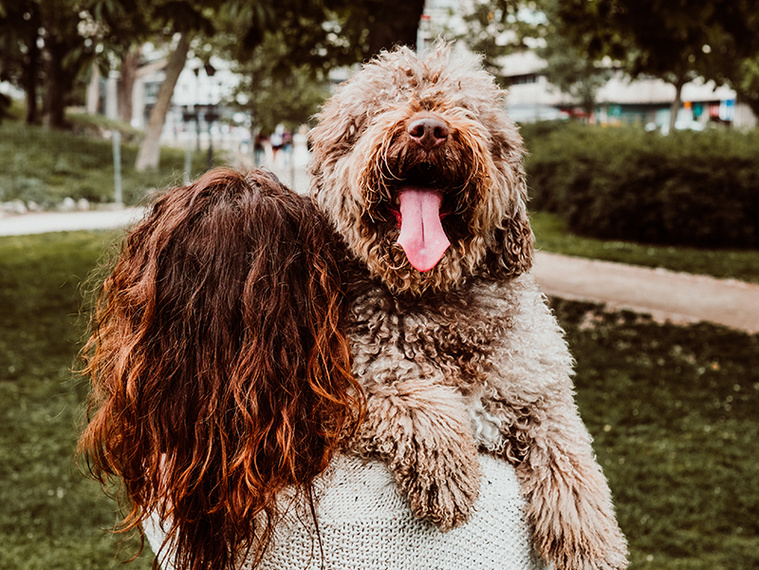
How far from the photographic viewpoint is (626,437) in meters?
5.97

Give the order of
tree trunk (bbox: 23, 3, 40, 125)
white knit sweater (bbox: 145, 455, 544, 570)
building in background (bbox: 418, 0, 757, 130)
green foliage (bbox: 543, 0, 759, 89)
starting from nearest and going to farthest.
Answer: white knit sweater (bbox: 145, 455, 544, 570), tree trunk (bbox: 23, 3, 40, 125), green foliage (bbox: 543, 0, 759, 89), building in background (bbox: 418, 0, 757, 130)

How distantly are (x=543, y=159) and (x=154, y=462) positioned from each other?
1802 cm

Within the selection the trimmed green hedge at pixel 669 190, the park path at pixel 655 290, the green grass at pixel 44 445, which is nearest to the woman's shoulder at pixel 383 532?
the green grass at pixel 44 445

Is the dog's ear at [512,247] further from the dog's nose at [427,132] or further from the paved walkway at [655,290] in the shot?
the paved walkway at [655,290]

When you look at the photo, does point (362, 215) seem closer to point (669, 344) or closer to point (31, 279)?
point (669, 344)

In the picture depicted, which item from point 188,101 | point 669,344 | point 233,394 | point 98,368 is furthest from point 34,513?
point 188,101

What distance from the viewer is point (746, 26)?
7328 millimetres

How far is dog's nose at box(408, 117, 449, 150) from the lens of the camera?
63.5 inches

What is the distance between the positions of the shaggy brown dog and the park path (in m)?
6.73

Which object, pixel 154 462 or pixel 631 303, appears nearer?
pixel 154 462

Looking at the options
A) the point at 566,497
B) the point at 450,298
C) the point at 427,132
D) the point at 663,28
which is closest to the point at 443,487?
the point at 566,497

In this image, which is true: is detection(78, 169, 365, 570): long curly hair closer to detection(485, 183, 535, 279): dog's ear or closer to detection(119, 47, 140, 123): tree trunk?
detection(485, 183, 535, 279): dog's ear

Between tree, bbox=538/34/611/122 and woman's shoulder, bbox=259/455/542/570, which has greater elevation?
tree, bbox=538/34/611/122

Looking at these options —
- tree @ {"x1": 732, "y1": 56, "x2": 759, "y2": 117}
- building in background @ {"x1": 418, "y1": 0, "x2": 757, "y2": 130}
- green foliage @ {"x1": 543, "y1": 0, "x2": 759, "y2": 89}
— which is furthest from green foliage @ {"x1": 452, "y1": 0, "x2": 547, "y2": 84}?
building in background @ {"x1": 418, "y1": 0, "x2": 757, "y2": 130}
